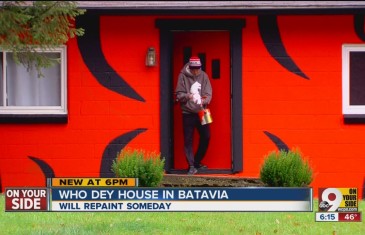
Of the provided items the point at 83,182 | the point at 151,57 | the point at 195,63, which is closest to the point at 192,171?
the point at 195,63

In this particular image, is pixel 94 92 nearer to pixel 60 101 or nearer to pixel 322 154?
pixel 60 101

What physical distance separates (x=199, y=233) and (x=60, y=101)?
5.98 meters

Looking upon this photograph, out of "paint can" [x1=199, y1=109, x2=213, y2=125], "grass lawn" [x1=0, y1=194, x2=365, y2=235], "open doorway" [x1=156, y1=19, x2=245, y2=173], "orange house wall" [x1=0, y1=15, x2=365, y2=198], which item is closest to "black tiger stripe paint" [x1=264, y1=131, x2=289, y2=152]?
"orange house wall" [x1=0, y1=15, x2=365, y2=198]

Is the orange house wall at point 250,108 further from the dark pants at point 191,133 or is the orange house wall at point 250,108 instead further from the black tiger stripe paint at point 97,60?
the dark pants at point 191,133

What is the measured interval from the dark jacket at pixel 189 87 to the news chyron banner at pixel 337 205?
6.34 m

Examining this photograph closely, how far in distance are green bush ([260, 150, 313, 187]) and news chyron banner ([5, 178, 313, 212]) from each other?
13.8ft

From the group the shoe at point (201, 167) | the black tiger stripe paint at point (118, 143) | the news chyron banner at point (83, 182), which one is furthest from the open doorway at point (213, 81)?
the news chyron banner at point (83, 182)

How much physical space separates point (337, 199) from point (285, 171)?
4228mm

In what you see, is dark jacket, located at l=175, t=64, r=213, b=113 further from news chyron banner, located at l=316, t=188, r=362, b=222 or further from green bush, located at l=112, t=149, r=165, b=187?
news chyron banner, located at l=316, t=188, r=362, b=222

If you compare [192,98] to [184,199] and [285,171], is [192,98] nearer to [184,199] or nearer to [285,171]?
[285,171]

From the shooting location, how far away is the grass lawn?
11.5 meters

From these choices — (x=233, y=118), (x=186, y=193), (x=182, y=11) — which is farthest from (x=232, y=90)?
(x=186, y=193)

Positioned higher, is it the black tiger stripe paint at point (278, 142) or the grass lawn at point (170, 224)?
the black tiger stripe paint at point (278, 142)

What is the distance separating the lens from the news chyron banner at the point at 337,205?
10180 millimetres
